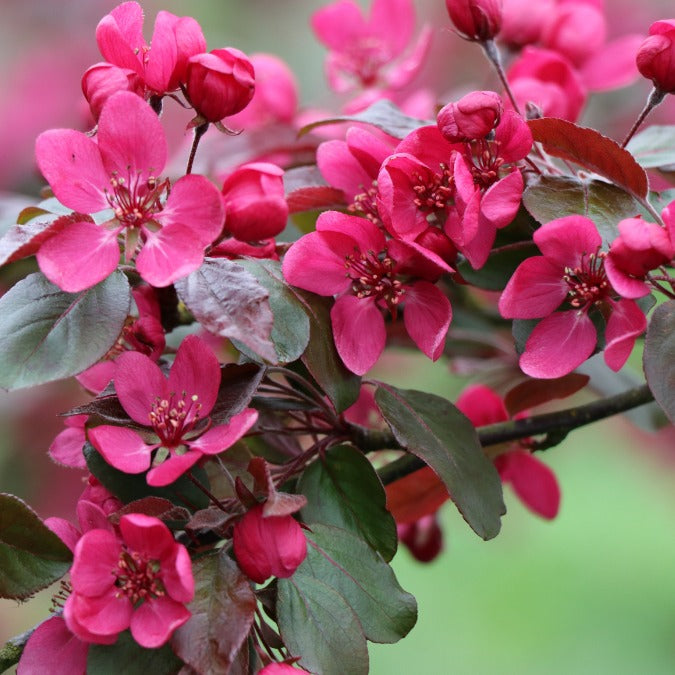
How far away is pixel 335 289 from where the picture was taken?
0.68 metres

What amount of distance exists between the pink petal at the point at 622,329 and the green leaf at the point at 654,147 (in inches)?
6.5

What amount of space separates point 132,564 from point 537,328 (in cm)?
30

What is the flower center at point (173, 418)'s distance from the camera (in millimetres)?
638

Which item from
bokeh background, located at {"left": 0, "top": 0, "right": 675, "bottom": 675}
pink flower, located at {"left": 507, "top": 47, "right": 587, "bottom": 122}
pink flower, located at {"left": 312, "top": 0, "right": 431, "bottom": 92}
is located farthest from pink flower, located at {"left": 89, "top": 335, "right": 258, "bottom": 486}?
bokeh background, located at {"left": 0, "top": 0, "right": 675, "bottom": 675}

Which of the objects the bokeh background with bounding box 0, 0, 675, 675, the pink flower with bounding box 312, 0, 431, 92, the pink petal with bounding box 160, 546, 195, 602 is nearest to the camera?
the pink petal with bounding box 160, 546, 195, 602

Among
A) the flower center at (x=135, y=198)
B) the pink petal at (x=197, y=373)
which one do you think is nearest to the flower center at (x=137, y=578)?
the pink petal at (x=197, y=373)

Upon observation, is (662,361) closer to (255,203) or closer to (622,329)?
(622,329)

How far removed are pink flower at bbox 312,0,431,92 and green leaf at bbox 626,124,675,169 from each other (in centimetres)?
A: 47

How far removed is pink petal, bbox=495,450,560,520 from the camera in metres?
0.98

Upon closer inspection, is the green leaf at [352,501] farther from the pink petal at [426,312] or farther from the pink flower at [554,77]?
the pink flower at [554,77]

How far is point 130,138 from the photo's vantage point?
0.65 metres

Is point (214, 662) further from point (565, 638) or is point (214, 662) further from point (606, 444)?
point (606, 444)

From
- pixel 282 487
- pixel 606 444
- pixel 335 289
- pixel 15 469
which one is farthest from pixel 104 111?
pixel 606 444

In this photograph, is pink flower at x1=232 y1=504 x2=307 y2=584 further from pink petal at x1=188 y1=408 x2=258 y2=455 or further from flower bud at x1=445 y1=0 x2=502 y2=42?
flower bud at x1=445 y1=0 x2=502 y2=42
